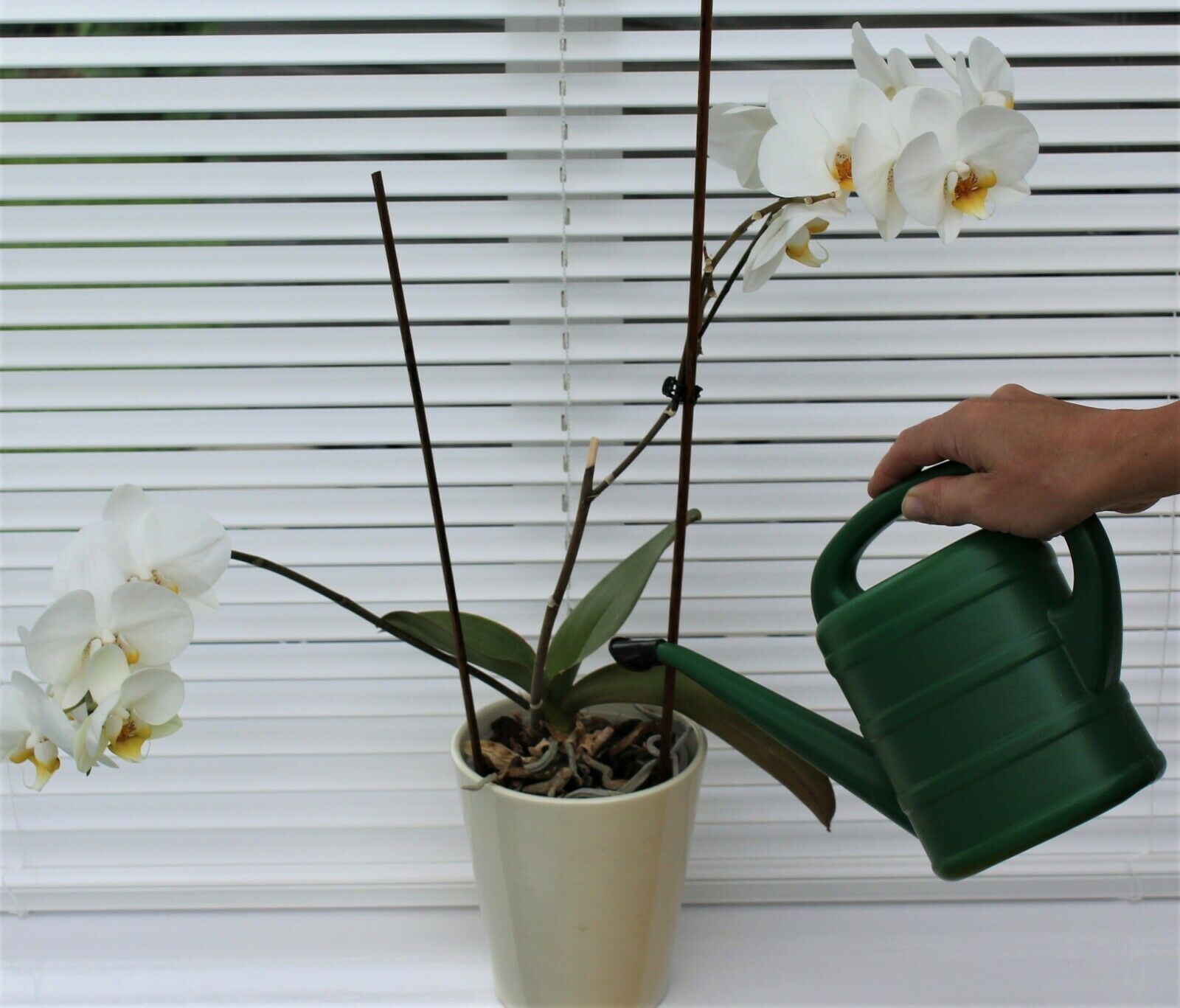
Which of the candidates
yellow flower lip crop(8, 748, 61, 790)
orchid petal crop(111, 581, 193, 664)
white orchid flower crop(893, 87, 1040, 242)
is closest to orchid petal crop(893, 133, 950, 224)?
white orchid flower crop(893, 87, 1040, 242)

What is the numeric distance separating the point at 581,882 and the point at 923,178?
1.61ft

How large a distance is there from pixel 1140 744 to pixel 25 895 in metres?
0.93

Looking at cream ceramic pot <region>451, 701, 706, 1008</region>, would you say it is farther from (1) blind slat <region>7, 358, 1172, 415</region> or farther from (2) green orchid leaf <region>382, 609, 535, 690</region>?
(1) blind slat <region>7, 358, 1172, 415</region>

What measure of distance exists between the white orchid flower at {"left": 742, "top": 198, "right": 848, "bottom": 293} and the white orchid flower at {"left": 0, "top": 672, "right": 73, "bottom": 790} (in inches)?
17.5

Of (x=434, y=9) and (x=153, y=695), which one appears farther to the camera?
(x=434, y=9)

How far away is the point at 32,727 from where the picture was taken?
0.58m

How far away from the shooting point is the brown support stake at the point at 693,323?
1.91ft

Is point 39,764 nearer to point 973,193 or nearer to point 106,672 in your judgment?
point 106,672

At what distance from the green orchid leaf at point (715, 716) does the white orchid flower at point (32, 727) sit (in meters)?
0.33

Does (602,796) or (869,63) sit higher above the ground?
(869,63)


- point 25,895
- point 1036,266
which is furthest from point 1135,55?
point 25,895

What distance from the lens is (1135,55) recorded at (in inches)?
32.8

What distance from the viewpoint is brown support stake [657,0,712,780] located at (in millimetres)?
581

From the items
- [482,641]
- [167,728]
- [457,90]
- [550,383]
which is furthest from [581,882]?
[457,90]
